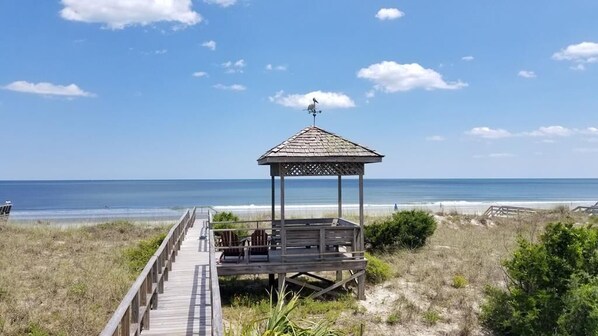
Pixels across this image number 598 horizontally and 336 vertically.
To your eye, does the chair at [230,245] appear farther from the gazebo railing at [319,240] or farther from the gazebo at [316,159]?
the gazebo at [316,159]

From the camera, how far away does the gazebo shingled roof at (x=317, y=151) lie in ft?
40.0

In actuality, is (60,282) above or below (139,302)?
below

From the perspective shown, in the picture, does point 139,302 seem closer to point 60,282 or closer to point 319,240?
point 319,240

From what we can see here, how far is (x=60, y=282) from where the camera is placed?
13148 mm

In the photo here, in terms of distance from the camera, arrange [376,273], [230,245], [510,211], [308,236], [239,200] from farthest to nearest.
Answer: [239,200] → [510,211] → [376,273] → [308,236] → [230,245]

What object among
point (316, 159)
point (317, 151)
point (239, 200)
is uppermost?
point (317, 151)

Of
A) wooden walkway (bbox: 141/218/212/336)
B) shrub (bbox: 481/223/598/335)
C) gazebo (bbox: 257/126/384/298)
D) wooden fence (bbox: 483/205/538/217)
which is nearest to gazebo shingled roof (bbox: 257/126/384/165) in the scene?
gazebo (bbox: 257/126/384/298)

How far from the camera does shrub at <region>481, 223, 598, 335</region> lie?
29.7ft

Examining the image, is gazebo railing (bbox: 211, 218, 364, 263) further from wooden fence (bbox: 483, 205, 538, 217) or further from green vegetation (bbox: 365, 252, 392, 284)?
wooden fence (bbox: 483, 205, 538, 217)

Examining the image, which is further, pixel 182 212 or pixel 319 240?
pixel 182 212

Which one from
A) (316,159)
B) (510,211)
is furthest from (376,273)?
(510,211)

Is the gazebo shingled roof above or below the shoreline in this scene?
above

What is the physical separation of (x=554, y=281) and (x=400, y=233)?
9.27 metres

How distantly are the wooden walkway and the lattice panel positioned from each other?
3.24m
